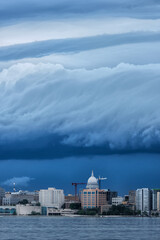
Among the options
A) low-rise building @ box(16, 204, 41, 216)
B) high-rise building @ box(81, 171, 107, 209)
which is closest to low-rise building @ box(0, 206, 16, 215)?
low-rise building @ box(16, 204, 41, 216)

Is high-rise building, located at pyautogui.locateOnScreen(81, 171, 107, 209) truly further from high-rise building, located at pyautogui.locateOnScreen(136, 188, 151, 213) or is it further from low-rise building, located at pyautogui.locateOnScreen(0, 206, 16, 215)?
low-rise building, located at pyautogui.locateOnScreen(0, 206, 16, 215)

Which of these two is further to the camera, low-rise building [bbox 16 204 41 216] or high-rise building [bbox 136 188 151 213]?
high-rise building [bbox 136 188 151 213]

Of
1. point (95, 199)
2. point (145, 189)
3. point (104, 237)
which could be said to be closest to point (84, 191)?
point (95, 199)

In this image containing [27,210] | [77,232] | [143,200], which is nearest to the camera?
[77,232]

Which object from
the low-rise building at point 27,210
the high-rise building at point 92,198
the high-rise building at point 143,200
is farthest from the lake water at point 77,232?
the high-rise building at point 143,200

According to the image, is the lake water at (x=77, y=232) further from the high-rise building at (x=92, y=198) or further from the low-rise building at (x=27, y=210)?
the high-rise building at (x=92, y=198)

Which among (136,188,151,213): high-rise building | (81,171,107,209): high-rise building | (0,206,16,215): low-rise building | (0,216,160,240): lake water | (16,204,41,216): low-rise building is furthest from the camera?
(0,206,16,215): low-rise building

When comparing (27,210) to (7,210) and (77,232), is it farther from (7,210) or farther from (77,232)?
(77,232)

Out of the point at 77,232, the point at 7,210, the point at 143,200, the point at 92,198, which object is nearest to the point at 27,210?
the point at 7,210
